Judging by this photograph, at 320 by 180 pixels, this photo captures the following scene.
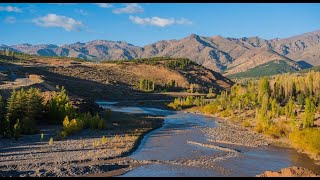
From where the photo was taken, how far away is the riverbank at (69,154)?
35.6 m

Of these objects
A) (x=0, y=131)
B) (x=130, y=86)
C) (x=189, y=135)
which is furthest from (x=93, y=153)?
(x=130, y=86)

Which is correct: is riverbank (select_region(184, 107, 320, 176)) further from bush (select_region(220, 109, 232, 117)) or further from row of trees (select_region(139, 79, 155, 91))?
row of trees (select_region(139, 79, 155, 91))

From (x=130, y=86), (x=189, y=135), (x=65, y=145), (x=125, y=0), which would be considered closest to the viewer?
(x=125, y=0)

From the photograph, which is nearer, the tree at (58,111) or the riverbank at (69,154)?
the riverbank at (69,154)

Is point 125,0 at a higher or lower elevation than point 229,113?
higher

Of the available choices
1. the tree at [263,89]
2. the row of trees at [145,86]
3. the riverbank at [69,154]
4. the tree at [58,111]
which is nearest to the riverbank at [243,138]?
the riverbank at [69,154]

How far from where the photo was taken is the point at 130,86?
176500mm

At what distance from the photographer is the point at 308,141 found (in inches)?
2012

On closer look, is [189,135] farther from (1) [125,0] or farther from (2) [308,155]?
(1) [125,0]

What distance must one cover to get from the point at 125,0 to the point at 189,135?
188 feet

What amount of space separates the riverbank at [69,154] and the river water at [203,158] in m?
2.15

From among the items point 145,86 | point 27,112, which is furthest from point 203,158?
point 145,86

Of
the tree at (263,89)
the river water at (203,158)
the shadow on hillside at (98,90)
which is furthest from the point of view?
the shadow on hillside at (98,90)

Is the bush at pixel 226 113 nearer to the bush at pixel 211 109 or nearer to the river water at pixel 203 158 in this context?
the bush at pixel 211 109
